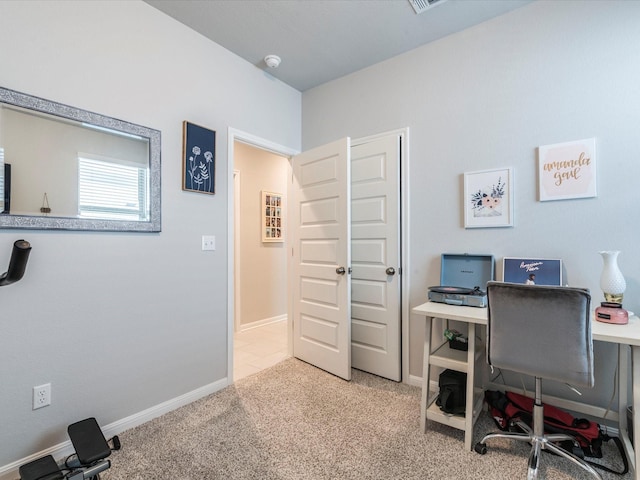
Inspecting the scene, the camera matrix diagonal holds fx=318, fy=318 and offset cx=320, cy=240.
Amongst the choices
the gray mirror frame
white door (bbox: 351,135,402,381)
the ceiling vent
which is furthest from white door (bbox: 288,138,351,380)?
the gray mirror frame

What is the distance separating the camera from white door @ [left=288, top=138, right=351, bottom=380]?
104 inches

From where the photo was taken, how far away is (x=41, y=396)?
1679 millimetres

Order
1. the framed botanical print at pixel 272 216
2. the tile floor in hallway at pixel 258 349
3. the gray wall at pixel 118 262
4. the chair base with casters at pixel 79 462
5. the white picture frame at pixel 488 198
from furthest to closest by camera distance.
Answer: the framed botanical print at pixel 272 216 → the tile floor in hallway at pixel 258 349 → the white picture frame at pixel 488 198 → the gray wall at pixel 118 262 → the chair base with casters at pixel 79 462

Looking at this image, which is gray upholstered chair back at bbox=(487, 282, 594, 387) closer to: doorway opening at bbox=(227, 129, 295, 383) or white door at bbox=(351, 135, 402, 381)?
white door at bbox=(351, 135, 402, 381)

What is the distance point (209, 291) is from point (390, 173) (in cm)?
175

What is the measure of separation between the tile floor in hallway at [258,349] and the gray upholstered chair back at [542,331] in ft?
6.82

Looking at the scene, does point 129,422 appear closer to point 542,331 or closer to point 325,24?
point 542,331

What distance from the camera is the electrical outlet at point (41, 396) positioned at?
1.66 m

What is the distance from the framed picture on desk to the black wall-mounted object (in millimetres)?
2675

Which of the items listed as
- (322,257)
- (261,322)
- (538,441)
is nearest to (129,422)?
(322,257)

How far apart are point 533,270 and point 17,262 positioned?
9.26 feet

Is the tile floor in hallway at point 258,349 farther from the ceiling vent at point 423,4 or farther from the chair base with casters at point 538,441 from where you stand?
the ceiling vent at point 423,4

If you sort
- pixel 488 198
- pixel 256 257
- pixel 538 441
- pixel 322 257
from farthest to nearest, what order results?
pixel 256 257 → pixel 322 257 → pixel 488 198 → pixel 538 441

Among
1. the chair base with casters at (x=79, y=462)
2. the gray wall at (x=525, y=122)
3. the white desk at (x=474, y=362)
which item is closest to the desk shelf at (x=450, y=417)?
the white desk at (x=474, y=362)
